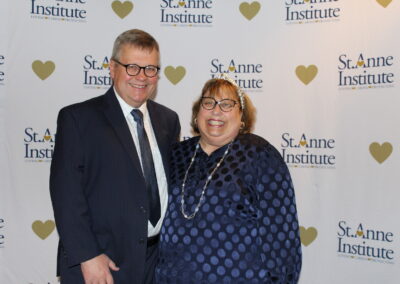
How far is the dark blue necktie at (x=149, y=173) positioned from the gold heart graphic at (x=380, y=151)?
6.19 ft

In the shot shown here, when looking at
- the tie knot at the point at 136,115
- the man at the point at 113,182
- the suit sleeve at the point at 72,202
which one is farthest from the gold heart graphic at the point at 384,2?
the suit sleeve at the point at 72,202

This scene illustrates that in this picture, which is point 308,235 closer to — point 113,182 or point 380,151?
point 380,151

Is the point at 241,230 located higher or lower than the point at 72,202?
lower

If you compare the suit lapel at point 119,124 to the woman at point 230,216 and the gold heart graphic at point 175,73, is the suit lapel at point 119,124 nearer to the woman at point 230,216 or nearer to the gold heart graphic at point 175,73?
the woman at point 230,216

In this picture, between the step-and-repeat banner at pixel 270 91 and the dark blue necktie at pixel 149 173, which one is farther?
the step-and-repeat banner at pixel 270 91

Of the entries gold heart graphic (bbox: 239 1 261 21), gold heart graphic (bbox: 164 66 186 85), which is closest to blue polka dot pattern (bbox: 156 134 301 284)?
gold heart graphic (bbox: 164 66 186 85)

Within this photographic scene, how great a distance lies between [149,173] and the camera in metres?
2.07

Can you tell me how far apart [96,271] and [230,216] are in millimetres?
607

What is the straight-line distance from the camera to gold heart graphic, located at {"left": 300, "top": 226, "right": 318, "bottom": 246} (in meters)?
3.51

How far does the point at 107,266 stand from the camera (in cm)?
194

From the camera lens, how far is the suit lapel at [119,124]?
201 cm

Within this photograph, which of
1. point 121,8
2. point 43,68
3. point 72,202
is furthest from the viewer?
point 121,8

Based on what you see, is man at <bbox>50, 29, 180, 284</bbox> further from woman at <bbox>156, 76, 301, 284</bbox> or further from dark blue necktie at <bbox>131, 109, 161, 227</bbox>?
woman at <bbox>156, 76, 301, 284</bbox>

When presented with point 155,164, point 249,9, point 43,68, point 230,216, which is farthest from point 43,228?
point 249,9
